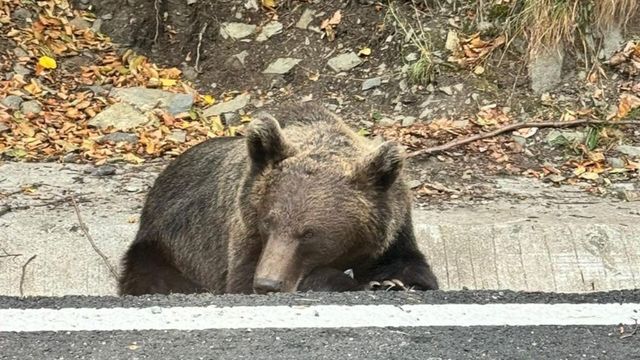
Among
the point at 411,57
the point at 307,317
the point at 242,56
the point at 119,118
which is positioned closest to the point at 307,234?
the point at 307,317

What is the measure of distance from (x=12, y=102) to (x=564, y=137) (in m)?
4.34

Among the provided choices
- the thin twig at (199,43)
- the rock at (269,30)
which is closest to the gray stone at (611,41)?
the rock at (269,30)

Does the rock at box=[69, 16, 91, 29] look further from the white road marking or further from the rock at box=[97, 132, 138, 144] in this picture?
the white road marking

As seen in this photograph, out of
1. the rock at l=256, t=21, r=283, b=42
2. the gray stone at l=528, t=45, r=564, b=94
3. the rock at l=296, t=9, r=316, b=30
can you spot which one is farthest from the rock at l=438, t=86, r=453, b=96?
the rock at l=256, t=21, r=283, b=42

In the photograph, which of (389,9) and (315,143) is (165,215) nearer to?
(315,143)

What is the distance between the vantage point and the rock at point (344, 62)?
9445 millimetres

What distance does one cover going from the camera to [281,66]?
956cm

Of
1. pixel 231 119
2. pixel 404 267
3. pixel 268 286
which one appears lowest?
pixel 231 119

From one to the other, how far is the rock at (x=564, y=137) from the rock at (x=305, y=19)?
2.62 m

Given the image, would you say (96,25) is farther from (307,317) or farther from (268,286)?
(307,317)

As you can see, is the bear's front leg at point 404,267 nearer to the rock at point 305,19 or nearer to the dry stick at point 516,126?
the dry stick at point 516,126

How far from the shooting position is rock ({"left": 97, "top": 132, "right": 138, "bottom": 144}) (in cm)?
859

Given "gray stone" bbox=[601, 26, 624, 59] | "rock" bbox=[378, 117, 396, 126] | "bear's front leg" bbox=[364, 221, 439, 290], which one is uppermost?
"bear's front leg" bbox=[364, 221, 439, 290]

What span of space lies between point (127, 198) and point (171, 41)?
286 cm
